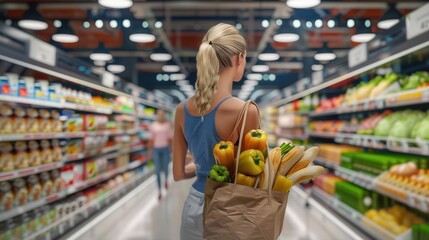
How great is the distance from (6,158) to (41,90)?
0.92 m

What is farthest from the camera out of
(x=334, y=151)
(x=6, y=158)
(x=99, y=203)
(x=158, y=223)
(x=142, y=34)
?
(x=142, y=34)

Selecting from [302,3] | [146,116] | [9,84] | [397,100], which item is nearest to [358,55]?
[302,3]

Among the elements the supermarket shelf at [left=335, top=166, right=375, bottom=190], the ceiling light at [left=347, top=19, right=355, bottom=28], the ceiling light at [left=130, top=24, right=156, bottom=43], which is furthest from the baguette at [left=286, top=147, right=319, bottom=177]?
the ceiling light at [left=347, top=19, right=355, bottom=28]

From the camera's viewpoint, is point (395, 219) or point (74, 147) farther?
point (74, 147)

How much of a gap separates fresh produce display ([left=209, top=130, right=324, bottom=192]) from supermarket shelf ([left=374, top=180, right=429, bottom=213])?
2.36m

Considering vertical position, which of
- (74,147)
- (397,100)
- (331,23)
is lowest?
(74,147)

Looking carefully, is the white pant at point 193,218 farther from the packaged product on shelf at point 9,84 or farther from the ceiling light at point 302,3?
the ceiling light at point 302,3

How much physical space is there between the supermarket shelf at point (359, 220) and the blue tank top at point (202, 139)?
2.93m

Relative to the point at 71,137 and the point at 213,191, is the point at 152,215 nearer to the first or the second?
the point at 71,137

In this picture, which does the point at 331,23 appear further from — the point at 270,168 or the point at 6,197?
the point at 270,168

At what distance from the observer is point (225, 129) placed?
5.64 feet

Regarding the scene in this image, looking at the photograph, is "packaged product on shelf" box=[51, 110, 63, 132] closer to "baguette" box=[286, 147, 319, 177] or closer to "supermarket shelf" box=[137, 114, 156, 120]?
"baguette" box=[286, 147, 319, 177]

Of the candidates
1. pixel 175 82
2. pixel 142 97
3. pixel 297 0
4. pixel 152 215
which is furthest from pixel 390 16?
pixel 175 82

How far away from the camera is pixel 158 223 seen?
20.6 feet
